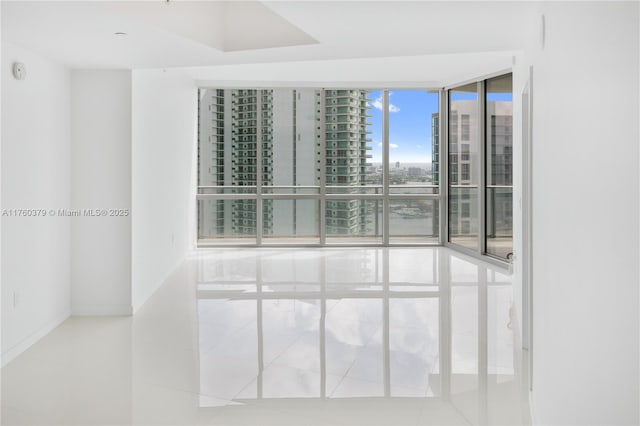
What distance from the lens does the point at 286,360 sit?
346 centimetres

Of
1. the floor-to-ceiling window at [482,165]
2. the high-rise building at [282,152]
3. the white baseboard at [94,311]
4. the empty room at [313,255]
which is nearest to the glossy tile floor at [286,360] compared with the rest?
the empty room at [313,255]

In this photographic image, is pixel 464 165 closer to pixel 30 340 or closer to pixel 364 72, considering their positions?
pixel 364 72

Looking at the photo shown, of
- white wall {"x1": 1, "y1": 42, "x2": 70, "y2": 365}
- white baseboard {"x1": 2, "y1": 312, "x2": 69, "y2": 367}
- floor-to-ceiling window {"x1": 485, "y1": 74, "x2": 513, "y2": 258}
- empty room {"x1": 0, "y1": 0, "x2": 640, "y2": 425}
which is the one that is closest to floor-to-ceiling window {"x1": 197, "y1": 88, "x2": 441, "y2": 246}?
empty room {"x1": 0, "y1": 0, "x2": 640, "y2": 425}

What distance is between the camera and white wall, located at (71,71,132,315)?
14.5 feet

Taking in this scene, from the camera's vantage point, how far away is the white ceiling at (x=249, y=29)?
2.89m

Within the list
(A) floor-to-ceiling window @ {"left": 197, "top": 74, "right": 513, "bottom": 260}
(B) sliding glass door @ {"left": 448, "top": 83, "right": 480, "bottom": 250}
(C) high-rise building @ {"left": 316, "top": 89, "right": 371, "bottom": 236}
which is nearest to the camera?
(B) sliding glass door @ {"left": 448, "top": 83, "right": 480, "bottom": 250}

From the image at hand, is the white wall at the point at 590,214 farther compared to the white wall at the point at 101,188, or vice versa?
the white wall at the point at 101,188

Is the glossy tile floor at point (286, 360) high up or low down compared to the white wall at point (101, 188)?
down

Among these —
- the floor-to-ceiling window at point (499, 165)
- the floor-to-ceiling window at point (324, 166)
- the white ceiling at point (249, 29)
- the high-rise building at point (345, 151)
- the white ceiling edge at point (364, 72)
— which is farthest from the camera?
the high-rise building at point (345, 151)

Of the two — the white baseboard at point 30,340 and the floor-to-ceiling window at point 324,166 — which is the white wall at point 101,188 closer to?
the white baseboard at point 30,340

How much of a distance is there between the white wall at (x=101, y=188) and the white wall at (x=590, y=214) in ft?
11.6

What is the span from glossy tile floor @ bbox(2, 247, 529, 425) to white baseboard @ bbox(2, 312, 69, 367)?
54mm

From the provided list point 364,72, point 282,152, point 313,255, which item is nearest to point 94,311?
point 313,255

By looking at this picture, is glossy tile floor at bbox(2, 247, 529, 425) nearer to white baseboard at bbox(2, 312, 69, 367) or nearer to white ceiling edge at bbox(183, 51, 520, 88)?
white baseboard at bbox(2, 312, 69, 367)
